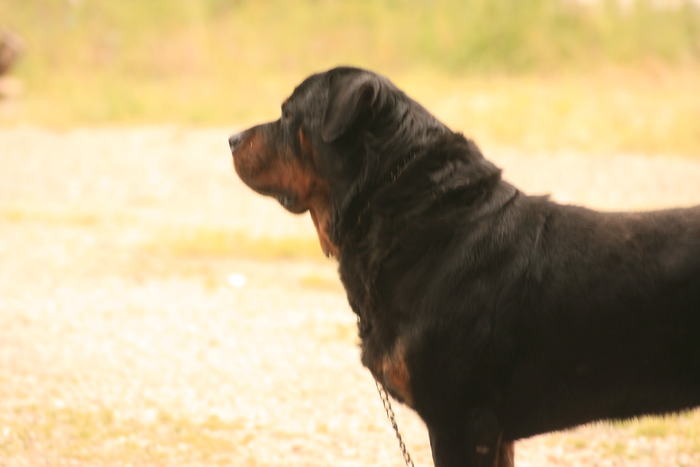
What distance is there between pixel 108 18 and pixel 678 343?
60.2 ft

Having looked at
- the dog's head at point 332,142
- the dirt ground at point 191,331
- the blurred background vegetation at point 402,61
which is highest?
the blurred background vegetation at point 402,61

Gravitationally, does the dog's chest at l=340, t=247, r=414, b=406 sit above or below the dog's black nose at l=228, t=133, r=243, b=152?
below

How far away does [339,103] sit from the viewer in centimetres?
356

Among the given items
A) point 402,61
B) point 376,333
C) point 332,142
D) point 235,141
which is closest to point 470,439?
point 376,333

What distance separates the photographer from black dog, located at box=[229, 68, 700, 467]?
10.7 feet

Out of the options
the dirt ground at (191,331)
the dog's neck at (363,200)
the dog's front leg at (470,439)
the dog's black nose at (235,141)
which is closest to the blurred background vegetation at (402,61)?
the dirt ground at (191,331)

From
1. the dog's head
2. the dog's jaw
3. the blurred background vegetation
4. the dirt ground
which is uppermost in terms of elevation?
the blurred background vegetation

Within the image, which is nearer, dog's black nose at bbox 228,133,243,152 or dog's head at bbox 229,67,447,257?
dog's head at bbox 229,67,447,257

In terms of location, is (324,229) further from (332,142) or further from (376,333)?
(376,333)

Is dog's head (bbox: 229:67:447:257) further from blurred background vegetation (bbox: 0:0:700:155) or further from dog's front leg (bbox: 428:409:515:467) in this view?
blurred background vegetation (bbox: 0:0:700:155)

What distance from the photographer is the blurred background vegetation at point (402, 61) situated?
533 inches

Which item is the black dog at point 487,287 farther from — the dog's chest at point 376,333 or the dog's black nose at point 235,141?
the dog's black nose at point 235,141

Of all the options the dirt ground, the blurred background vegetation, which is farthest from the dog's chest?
the blurred background vegetation

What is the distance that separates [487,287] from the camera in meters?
3.40
